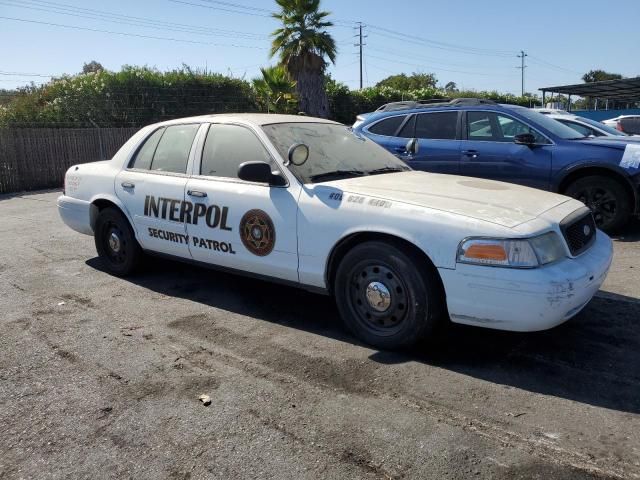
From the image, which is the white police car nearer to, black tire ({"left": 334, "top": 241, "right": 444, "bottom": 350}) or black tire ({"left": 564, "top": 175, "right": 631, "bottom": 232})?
black tire ({"left": 334, "top": 241, "right": 444, "bottom": 350})

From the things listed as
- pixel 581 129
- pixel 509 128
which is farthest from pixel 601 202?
pixel 581 129

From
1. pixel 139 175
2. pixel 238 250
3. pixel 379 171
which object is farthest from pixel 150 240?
pixel 379 171

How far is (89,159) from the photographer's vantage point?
1695 centimetres

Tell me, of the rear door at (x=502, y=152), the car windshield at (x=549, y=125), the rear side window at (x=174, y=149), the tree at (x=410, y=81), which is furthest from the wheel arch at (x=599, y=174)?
the tree at (x=410, y=81)

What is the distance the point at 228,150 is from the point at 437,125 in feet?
13.8

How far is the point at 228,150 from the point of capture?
4.86m

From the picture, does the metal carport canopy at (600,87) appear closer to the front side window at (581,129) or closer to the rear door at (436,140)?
the front side window at (581,129)

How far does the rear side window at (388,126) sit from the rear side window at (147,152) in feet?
13.0

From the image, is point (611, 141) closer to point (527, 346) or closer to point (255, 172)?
point (527, 346)

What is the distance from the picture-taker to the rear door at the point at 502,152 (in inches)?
290

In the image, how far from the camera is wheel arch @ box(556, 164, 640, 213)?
23.0 ft

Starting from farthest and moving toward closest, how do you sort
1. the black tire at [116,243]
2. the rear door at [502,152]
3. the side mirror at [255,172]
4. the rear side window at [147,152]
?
the rear door at [502,152]
the black tire at [116,243]
the rear side window at [147,152]
the side mirror at [255,172]

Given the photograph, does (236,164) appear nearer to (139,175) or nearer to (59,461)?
(139,175)

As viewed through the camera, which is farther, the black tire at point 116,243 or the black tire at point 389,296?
Answer: the black tire at point 116,243
